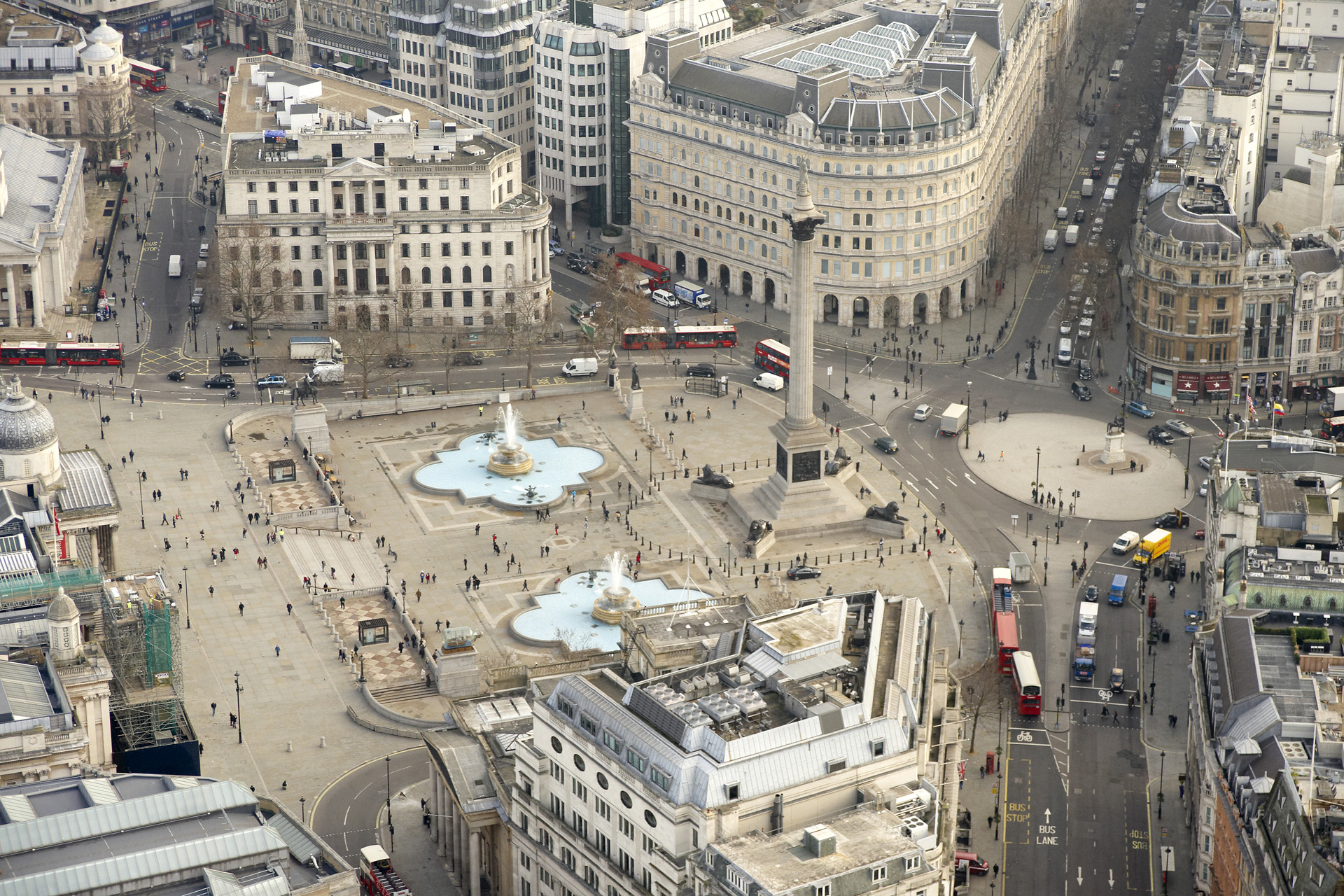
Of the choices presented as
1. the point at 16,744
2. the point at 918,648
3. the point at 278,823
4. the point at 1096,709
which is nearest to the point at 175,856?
the point at 278,823

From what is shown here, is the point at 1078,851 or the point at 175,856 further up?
the point at 175,856

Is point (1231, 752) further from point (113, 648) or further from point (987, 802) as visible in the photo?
point (113, 648)

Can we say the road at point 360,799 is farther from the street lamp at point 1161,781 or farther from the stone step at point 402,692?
the street lamp at point 1161,781

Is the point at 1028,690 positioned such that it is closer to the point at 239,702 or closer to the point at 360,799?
the point at 360,799

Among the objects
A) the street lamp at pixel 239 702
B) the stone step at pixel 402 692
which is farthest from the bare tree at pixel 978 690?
the street lamp at pixel 239 702

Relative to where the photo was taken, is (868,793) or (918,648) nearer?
(868,793)

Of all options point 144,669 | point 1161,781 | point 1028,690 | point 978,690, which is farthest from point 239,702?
point 1161,781
